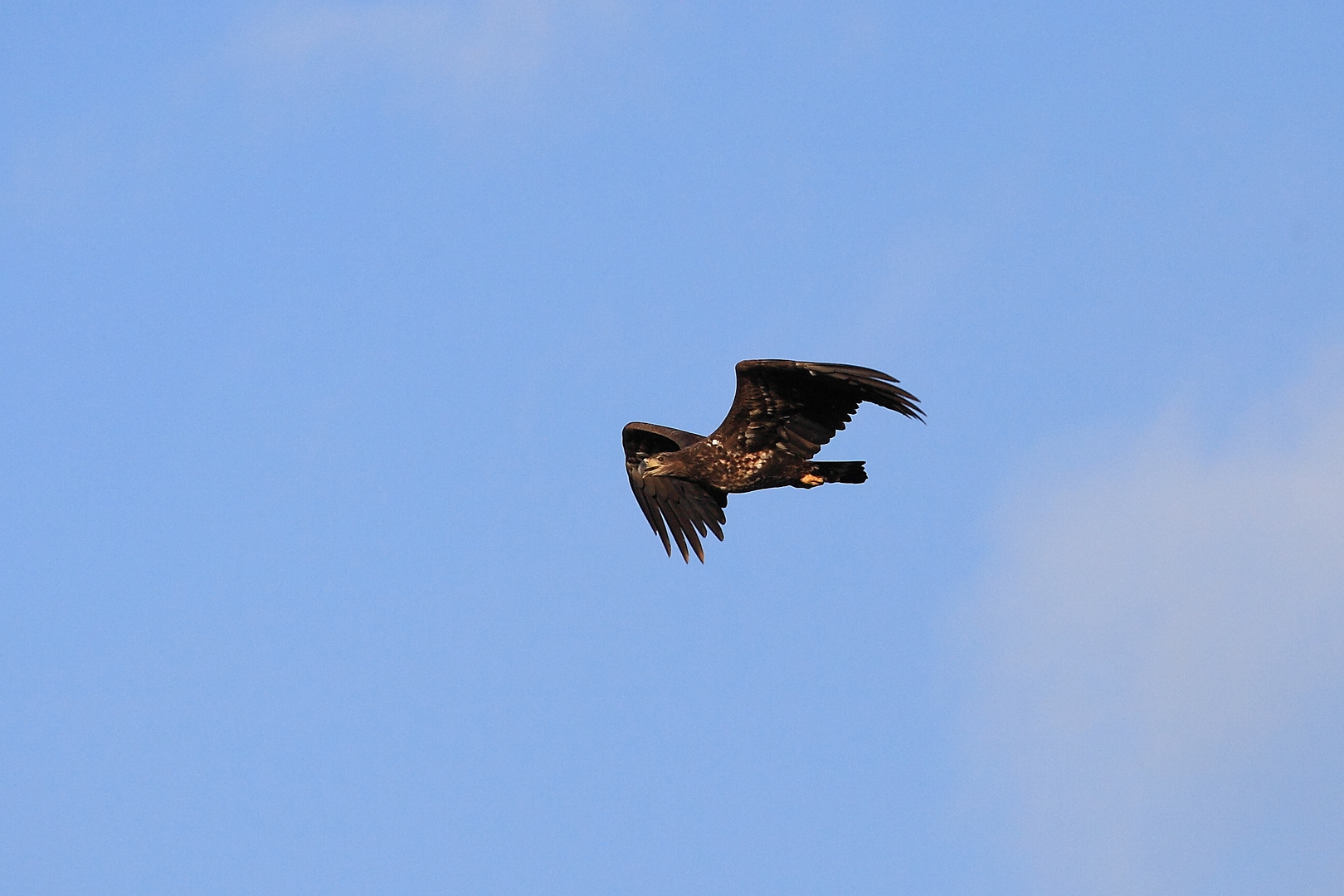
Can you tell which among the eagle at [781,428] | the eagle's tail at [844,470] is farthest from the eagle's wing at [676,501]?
the eagle's tail at [844,470]

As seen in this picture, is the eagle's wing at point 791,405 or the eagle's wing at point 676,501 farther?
the eagle's wing at point 676,501

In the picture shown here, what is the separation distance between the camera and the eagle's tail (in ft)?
76.6

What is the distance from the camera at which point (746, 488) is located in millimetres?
24219

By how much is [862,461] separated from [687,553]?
13.0 feet

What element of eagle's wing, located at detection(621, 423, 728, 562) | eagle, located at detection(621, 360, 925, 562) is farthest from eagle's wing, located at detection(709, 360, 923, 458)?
eagle's wing, located at detection(621, 423, 728, 562)

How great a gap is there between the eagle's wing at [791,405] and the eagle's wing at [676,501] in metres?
2.29

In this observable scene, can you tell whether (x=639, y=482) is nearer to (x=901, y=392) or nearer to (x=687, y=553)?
(x=687, y=553)

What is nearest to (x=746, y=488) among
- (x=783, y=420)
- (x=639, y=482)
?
(x=783, y=420)

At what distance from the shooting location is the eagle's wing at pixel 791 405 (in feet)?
73.8

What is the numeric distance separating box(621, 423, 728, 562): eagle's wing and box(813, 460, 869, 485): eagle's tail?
2682mm

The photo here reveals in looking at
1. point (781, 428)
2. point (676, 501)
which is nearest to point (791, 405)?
point (781, 428)

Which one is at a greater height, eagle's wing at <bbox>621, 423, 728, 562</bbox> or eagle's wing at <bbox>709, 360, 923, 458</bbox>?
eagle's wing at <bbox>621, 423, 728, 562</bbox>

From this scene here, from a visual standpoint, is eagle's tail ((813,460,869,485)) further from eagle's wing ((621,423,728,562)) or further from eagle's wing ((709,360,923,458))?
eagle's wing ((621,423,728,562))

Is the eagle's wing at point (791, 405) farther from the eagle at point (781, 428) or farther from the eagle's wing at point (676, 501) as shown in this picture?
the eagle's wing at point (676, 501)
